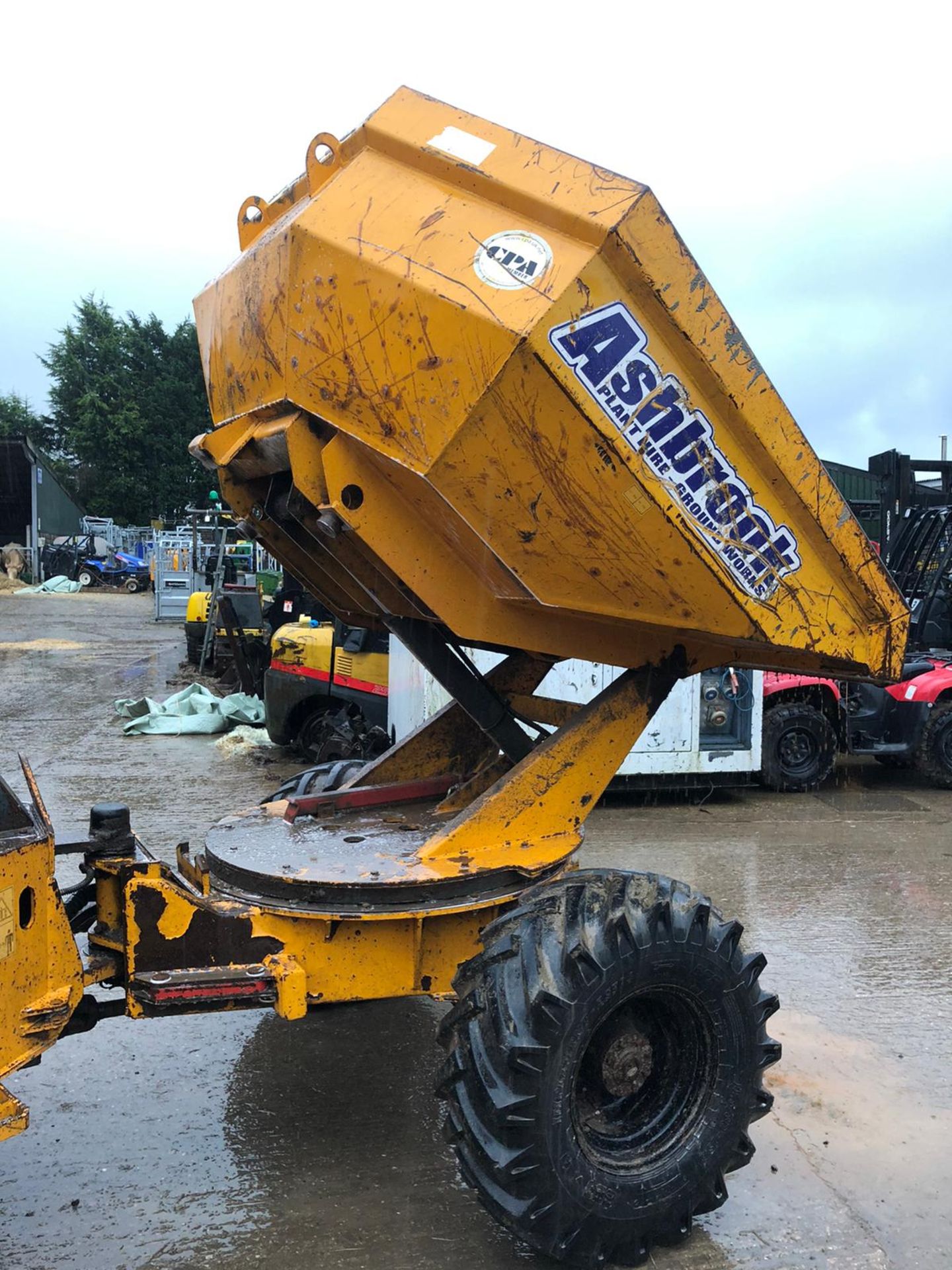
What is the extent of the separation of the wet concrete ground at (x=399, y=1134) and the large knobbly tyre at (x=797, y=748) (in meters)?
2.51

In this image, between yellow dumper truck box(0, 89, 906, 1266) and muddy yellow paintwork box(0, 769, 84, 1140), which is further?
yellow dumper truck box(0, 89, 906, 1266)

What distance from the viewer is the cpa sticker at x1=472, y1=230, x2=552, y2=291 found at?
2484 millimetres

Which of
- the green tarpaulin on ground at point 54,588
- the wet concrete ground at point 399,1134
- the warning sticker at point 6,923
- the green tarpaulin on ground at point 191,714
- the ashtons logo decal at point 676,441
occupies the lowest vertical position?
the wet concrete ground at point 399,1134

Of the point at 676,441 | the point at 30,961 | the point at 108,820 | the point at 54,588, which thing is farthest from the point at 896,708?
the point at 54,588

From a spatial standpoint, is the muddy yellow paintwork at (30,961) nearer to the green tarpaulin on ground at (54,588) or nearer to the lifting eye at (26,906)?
the lifting eye at (26,906)

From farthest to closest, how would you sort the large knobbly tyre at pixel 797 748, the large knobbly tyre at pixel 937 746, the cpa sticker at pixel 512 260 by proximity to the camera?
the large knobbly tyre at pixel 937 746 → the large knobbly tyre at pixel 797 748 → the cpa sticker at pixel 512 260

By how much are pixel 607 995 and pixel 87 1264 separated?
157cm

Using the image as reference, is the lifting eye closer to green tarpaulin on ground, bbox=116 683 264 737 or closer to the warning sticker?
the warning sticker

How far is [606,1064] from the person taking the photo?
9.05 feet

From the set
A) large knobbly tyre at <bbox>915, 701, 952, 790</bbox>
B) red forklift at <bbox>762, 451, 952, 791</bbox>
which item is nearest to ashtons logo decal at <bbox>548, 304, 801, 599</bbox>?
red forklift at <bbox>762, 451, 952, 791</bbox>

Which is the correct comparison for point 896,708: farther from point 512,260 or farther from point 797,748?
point 512,260

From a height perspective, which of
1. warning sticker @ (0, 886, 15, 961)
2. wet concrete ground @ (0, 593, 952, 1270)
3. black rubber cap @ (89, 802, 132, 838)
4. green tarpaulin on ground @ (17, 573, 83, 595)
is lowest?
wet concrete ground @ (0, 593, 952, 1270)

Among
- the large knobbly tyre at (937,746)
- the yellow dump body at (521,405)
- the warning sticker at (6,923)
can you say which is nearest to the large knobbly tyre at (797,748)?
the large knobbly tyre at (937,746)

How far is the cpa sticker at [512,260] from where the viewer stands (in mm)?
2484
